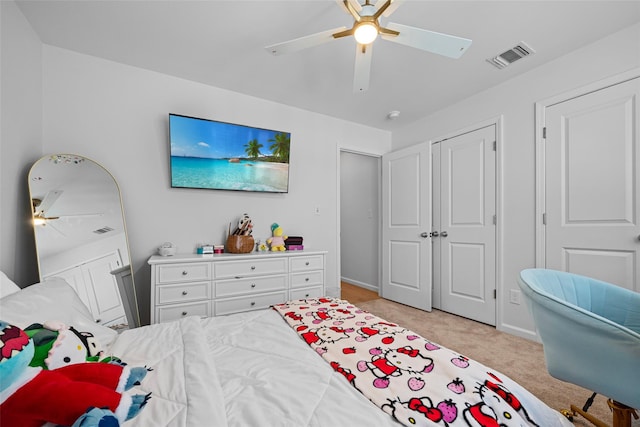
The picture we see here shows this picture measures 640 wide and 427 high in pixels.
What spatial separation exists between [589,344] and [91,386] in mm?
1824

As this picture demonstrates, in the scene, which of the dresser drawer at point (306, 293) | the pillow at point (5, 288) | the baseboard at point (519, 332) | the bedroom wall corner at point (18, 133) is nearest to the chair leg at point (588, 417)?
the baseboard at point (519, 332)

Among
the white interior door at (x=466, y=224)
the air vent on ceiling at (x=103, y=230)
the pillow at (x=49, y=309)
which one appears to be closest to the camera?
the pillow at (x=49, y=309)

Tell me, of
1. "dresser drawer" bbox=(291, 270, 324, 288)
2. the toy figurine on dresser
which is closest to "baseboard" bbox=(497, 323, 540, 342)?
"dresser drawer" bbox=(291, 270, 324, 288)

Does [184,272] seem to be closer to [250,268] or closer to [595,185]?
[250,268]

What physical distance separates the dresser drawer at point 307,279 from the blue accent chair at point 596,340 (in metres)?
1.84

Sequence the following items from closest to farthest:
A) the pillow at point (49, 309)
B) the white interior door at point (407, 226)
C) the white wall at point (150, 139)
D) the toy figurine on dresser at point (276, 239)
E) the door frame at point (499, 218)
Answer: the pillow at point (49, 309), the white wall at point (150, 139), the door frame at point (499, 218), the toy figurine on dresser at point (276, 239), the white interior door at point (407, 226)

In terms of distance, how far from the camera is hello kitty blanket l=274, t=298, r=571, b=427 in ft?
2.53

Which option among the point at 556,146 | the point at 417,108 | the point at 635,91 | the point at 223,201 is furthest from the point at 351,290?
the point at 635,91

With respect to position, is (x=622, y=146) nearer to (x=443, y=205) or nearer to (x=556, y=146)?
(x=556, y=146)

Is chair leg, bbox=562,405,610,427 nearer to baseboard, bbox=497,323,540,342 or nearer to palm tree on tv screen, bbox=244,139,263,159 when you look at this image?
baseboard, bbox=497,323,540,342

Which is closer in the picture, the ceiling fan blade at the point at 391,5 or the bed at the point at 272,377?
the bed at the point at 272,377

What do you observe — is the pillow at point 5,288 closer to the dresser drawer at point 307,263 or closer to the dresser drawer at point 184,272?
the dresser drawer at point 184,272

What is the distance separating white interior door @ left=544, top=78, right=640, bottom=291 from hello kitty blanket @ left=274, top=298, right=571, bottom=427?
178 centimetres

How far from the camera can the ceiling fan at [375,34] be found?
146 cm
